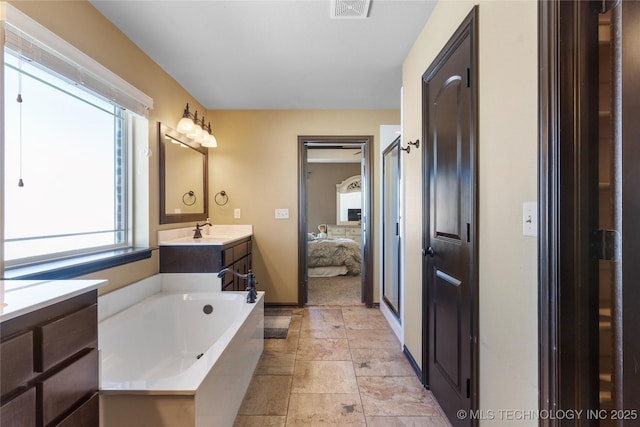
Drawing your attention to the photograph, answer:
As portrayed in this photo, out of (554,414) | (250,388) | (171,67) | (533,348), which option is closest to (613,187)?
(533,348)

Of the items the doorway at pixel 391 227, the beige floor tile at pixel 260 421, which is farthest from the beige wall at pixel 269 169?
the beige floor tile at pixel 260 421

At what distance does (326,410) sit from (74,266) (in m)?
1.64

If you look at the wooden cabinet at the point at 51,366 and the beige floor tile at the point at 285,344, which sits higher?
the wooden cabinet at the point at 51,366

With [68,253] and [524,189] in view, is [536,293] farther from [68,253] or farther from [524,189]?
[68,253]

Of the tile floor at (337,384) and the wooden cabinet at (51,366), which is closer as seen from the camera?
the wooden cabinet at (51,366)

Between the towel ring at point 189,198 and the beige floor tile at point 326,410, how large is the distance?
209cm

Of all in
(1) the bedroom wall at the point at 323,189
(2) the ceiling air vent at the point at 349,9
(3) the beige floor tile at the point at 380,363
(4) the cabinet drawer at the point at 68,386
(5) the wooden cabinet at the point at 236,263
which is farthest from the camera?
(1) the bedroom wall at the point at 323,189

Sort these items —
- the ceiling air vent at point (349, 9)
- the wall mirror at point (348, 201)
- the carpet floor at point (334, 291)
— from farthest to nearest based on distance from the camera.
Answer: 1. the wall mirror at point (348, 201)
2. the carpet floor at point (334, 291)
3. the ceiling air vent at point (349, 9)

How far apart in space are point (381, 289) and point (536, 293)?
95.8 inches

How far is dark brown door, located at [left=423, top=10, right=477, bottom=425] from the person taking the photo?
1.29 metres

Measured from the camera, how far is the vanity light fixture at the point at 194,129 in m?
2.59

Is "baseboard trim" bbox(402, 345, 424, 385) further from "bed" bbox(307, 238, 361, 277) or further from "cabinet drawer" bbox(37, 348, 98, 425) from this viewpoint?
"bed" bbox(307, 238, 361, 277)

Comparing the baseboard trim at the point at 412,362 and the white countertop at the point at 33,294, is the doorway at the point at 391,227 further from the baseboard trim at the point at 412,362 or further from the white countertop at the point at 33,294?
the white countertop at the point at 33,294

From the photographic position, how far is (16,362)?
72 cm
